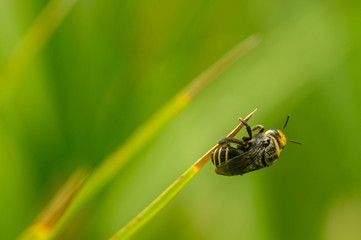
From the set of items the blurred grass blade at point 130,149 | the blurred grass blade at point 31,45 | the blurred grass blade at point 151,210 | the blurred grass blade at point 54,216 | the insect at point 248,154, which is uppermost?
the blurred grass blade at point 31,45

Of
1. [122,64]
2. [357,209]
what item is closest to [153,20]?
[122,64]

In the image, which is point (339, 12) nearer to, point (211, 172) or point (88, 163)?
point (211, 172)

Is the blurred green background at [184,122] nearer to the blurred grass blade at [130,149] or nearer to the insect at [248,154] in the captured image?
the insect at [248,154]

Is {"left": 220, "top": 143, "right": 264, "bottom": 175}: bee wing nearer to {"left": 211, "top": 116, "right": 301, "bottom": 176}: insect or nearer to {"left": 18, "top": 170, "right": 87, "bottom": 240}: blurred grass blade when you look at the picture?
{"left": 211, "top": 116, "right": 301, "bottom": 176}: insect

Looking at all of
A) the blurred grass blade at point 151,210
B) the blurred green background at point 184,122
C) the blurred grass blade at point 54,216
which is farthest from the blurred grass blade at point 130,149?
the blurred green background at point 184,122

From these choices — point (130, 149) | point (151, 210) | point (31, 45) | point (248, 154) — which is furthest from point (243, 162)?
point (31, 45)

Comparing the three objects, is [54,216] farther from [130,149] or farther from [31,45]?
[31,45]
